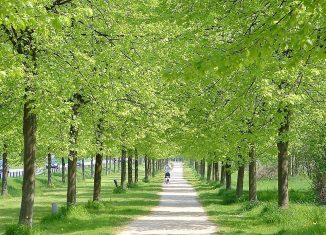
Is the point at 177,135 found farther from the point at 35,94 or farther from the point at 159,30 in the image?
the point at 35,94

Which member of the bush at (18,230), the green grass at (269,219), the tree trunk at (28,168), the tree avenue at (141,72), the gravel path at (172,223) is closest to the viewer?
the tree avenue at (141,72)

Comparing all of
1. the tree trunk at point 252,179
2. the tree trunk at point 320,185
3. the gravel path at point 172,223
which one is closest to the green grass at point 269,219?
the gravel path at point 172,223

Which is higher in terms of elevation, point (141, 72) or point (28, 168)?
point (141, 72)

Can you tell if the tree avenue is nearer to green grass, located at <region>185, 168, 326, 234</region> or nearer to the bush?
the bush

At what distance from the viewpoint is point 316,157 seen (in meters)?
25.7

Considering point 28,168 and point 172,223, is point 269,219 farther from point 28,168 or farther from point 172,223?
point 28,168

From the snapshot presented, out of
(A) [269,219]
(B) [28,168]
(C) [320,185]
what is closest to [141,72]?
(B) [28,168]

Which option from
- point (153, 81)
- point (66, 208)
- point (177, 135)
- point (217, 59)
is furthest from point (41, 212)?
point (217, 59)

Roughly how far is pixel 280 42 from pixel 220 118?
10622mm

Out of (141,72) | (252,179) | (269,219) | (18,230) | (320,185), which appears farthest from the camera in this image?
(320,185)

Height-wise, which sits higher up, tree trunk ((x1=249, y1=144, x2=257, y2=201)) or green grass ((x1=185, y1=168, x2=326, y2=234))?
tree trunk ((x1=249, y1=144, x2=257, y2=201))

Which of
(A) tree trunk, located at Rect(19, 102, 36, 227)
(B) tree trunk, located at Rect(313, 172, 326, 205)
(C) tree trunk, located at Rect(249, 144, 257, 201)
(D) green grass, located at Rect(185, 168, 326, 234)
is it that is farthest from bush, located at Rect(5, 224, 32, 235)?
(B) tree trunk, located at Rect(313, 172, 326, 205)

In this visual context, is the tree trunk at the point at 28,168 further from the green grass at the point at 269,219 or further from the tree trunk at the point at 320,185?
the tree trunk at the point at 320,185

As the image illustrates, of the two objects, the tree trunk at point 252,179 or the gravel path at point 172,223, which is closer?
the gravel path at point 172,223
